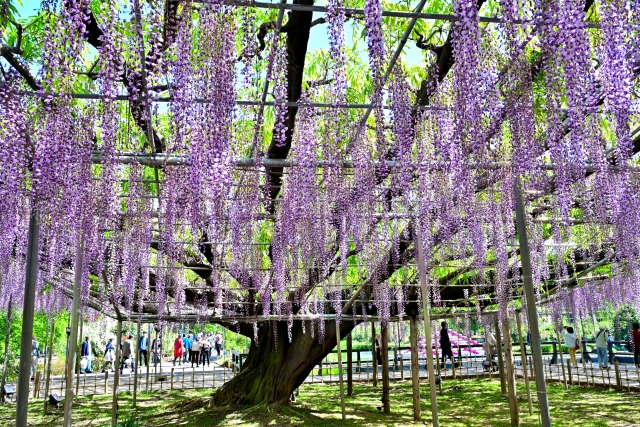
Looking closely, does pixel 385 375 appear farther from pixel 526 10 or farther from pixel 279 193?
pixel 526 10

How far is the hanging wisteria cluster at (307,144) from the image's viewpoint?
340 centimetres

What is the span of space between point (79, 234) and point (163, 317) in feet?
12.4

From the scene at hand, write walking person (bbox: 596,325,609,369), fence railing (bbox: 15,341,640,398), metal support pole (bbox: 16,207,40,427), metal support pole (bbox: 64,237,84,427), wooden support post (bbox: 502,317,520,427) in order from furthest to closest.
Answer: walking person (bbox: 596,325,609,369)
fence railing (bbox: 15,341,640,398)
wooden support post (bbox: 502,317,520,427)
metal support pole (bbox: 64,237,84,427)
metal support pole (bbox: 16,207,40,427)

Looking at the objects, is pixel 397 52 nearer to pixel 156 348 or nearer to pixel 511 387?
pixel 511 387

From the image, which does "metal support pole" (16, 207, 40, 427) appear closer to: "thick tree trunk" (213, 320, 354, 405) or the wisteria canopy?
the wisteria canopy

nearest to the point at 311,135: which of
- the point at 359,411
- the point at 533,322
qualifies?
the point at 533,322

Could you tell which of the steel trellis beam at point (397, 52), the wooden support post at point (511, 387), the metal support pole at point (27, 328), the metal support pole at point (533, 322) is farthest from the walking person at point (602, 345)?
the metal support pole at point (27, 328)

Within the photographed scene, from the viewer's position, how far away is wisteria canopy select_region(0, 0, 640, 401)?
133 inches

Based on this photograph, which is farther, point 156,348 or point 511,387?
point 156,348

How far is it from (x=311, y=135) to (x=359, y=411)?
6.16 meters

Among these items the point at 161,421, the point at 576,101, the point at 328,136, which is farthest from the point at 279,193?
the point at 161,421

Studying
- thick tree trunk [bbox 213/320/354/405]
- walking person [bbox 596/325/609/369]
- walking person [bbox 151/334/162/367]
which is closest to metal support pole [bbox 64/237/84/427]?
thick tree trunk [bbox 213/320/354/405]

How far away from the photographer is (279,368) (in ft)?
31.9

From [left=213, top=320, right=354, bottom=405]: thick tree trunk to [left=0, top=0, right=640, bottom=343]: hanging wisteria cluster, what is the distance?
1.16 metres
